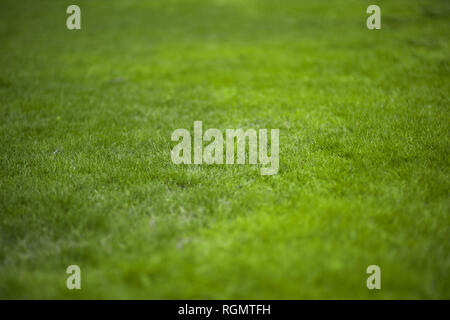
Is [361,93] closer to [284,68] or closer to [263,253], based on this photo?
[284,68]

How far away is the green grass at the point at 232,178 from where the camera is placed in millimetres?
3488

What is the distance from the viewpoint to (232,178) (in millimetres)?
5223

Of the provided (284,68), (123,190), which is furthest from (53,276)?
(284,68)

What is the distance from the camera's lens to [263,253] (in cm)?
370

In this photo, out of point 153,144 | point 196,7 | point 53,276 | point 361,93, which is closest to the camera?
point 53,276

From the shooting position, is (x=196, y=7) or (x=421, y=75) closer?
(x=421, y=75)

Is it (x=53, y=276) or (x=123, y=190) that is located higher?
(x=123, y=190)

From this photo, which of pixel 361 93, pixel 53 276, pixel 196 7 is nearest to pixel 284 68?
pixel 361 93

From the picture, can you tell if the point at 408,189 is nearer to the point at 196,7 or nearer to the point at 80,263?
the point at 80,263

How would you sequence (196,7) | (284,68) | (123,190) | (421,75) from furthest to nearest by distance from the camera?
(196,7) → (284,68) → (421,75) → (123,190)

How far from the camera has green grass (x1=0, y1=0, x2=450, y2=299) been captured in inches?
137

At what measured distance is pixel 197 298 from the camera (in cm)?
331
